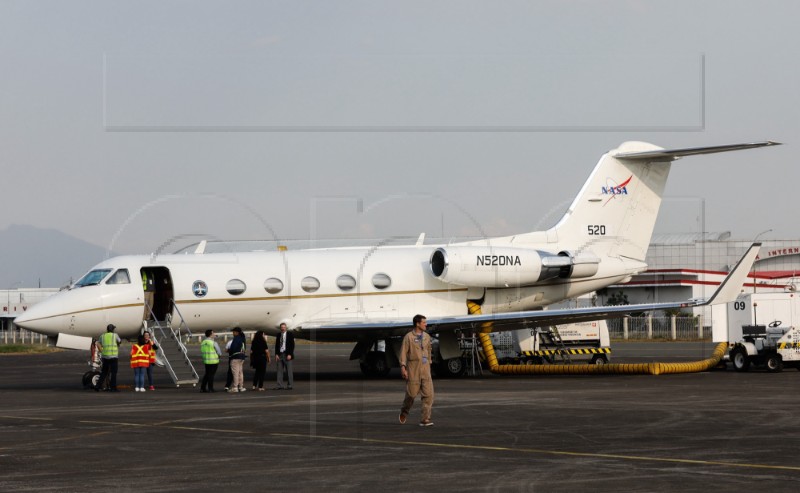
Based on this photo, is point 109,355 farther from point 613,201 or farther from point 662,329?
point 662,329

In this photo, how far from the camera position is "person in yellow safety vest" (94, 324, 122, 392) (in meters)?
25.4

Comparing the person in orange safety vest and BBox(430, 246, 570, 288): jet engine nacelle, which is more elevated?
BBox(430, 246, 570, 288): jet engine nacelle

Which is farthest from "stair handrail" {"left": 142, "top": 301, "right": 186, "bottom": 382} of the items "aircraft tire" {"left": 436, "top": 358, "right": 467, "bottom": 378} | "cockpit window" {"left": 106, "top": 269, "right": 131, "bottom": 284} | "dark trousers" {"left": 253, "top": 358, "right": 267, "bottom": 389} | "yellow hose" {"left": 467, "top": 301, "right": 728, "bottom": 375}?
"yellow hose" {"left": 467, "top": 301, "right": 728, "bottom": 375}

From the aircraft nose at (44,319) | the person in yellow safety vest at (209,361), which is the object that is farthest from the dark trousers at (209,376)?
the aircraft nose at (44,319)

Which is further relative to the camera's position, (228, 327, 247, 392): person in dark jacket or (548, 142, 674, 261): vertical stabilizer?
(548, 142, 674, 261): vertical stabilizer

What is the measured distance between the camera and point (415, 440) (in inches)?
546

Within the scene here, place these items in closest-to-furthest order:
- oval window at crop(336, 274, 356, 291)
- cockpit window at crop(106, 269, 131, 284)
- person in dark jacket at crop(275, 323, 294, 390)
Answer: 1. person in dark jacket at crop(275, 323, 294, 390)
2. cockpit window at crop(106, 269, 131, 284)
3. oval window at crop(336, 274, 356, 291)

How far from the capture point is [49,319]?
26219mm

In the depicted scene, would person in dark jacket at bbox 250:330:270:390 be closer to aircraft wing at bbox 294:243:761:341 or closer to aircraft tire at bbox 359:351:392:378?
aircraft wing at bbox 294:243:761:341

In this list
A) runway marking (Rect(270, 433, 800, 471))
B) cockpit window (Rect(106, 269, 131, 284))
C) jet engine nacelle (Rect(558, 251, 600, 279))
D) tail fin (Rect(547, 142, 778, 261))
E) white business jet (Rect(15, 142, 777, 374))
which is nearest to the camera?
runway marking (Rect(270, 433, 800, 471))

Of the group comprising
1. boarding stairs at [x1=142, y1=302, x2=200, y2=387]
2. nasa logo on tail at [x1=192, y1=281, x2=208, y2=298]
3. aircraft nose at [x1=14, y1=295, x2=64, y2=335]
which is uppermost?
nasa logo on tail at [x1=192, y1=281, x2=208, y2=298]

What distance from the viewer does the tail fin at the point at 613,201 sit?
31.5 m

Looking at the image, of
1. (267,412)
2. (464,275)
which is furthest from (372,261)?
(267,412)

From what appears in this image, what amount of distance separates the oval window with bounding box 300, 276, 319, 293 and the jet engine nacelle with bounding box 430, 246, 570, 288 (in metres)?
3.43
